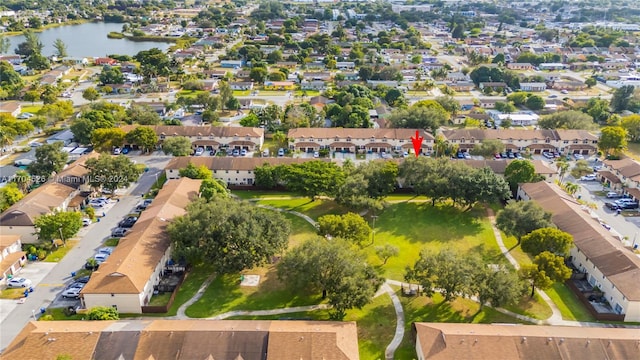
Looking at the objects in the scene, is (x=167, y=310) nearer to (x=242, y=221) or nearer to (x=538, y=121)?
(x=242, y=221)

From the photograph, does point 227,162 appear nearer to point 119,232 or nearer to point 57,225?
point 119,232

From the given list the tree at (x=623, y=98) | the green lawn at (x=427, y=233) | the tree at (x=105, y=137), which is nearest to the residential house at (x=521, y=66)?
the tree at (x=623, y=98)

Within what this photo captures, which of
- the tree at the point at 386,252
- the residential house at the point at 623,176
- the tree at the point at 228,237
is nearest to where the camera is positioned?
the tree at the point at 228,237

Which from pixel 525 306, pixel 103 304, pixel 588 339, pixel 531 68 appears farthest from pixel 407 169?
pixel 531 68

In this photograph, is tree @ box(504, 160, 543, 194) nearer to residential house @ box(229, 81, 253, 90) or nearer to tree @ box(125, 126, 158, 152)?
tree @ box(125, 126, 158, 152)

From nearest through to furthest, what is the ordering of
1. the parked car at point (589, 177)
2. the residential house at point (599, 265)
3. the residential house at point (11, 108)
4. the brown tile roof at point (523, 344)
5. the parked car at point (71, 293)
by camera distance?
the brown tile roof at point (523, 344), the residential house at point (599, 265), the parked car at point (71, 293), the parked car at point (589, 177), the residential house at point (11, 108)

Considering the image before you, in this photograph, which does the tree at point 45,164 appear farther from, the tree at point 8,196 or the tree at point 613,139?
the tree at point 613,139

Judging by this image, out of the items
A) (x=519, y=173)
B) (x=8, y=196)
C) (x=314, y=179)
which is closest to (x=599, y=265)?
(x=519, y=173)
